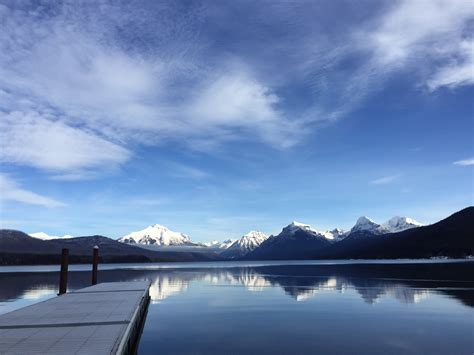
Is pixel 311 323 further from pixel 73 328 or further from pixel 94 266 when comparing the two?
pixel 94 266

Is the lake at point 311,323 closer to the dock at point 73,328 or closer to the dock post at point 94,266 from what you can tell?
the dock at point 73,328

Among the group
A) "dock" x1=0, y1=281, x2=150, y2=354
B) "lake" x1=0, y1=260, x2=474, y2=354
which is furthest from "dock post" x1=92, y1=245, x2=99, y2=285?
"dock" x1=0, y1=281, x2=150, y2=354

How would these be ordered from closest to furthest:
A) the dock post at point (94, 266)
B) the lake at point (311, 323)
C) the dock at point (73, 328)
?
the dock at point (73, 328) → the lake at point (311, 323) → the dock post at point (94, 266)

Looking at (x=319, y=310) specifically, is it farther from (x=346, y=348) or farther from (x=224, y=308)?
(x=346, y=348)

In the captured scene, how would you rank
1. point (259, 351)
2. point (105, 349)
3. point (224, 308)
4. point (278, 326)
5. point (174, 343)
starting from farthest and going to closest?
1. point (224, 308)
2. point (278, 326)
3. point (174, 343)
4. point (259, 351)
5. point (105, 349)

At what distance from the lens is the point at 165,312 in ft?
104

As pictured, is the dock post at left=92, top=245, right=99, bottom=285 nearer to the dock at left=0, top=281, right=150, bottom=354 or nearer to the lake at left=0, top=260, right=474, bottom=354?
the lake at left=0, top=260, right=474, bottom=354

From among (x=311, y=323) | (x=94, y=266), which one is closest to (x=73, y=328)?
(x=311, y=323)

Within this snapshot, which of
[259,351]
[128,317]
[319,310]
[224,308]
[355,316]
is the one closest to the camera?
[259,351]

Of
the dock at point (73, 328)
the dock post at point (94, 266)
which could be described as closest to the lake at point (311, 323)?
the dock at point (73, 328)

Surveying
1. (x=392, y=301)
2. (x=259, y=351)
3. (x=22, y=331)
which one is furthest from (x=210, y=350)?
(x=392, y=301)

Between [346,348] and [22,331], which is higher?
[22,331]

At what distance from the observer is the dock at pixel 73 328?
15.5m

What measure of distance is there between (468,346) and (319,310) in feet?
41.3
